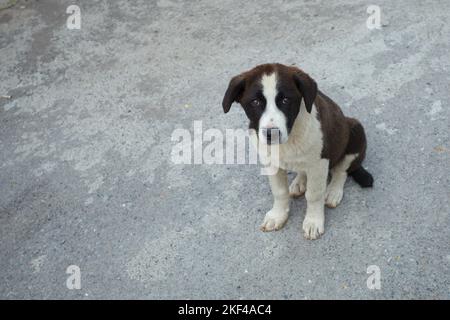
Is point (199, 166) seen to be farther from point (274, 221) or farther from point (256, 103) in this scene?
point (256, 103)

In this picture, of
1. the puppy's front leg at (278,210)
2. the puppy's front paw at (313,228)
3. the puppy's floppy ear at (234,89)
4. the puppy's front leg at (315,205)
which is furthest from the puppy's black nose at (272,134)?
the puppy's front paw at (313,228)

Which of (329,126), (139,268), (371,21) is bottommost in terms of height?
(139,268)

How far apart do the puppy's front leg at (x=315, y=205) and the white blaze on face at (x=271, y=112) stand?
1.87ft

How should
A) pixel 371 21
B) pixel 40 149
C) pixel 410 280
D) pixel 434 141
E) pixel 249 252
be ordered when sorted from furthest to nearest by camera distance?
pixel 371 21, pixel 40 149, pixel 434 141, pixel 249 252, pixel 410 280

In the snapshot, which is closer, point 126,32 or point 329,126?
point 329,126

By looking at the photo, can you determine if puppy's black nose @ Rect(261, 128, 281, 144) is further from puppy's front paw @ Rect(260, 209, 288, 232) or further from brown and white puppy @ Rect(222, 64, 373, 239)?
puppy's front paw @ Rect(260, 209, 288, 232)

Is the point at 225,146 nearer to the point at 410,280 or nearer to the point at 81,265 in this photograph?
the point at 81,265

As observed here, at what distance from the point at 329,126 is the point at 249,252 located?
1.05 metres

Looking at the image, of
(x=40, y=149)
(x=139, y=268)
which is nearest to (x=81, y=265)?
(x=139, y=268)

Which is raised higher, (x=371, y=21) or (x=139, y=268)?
(x=371, y=21)

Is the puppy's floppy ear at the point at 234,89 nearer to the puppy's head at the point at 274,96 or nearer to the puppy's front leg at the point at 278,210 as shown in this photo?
the puppy's head at the point at 274,96

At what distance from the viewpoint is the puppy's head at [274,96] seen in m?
2.66

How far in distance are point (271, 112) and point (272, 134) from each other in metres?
0.13

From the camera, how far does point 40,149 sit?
14.8ft
